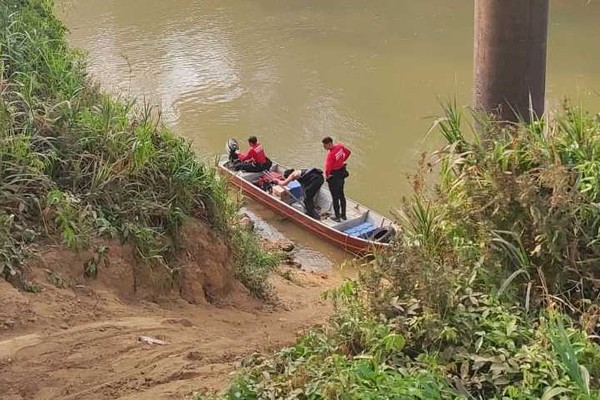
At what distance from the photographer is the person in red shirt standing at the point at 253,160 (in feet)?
35.6

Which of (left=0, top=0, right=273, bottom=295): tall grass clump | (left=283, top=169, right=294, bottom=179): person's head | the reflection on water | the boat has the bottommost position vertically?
the reflection on water

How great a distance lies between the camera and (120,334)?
4.24 metres

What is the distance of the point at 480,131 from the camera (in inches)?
156

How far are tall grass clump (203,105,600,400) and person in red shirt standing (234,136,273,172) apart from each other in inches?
270

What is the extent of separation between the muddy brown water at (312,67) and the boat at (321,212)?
44 centimetres

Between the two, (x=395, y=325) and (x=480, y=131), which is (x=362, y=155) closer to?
(x=480, y=131)

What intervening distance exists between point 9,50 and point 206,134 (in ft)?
21.2

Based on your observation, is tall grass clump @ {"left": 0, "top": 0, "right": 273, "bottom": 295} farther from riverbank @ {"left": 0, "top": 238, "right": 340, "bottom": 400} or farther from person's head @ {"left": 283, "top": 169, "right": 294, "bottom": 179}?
person's head @ {"left": 283, "top": 169, "right": 294, "bottom": 179}

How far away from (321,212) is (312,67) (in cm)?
631

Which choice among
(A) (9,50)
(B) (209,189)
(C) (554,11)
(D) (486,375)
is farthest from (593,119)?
(C) (554,11)

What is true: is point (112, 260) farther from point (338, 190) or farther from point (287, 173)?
point (287, 173)

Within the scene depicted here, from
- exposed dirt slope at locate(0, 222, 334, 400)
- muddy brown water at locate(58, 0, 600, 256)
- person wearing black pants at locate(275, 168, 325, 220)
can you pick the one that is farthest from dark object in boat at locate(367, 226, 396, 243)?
exposed dirt slope at locate(0, 222, 334, 400)

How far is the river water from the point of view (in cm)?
1272

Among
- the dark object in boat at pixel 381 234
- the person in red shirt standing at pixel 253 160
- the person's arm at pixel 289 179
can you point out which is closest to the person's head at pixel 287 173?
the person's arm at pixel 289 179
